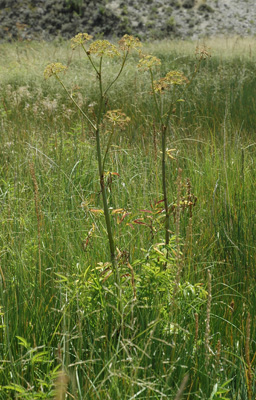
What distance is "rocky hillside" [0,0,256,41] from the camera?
2214cm

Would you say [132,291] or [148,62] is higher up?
[148,62]

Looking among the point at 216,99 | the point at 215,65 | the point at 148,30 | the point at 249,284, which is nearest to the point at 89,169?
the point at 249,284

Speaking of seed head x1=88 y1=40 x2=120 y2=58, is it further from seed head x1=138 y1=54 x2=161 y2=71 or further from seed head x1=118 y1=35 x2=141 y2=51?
seed head x1=138 y1=54 x2=161 y2=71

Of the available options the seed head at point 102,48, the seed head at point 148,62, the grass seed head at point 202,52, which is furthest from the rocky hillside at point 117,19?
the seed head at point 102,48

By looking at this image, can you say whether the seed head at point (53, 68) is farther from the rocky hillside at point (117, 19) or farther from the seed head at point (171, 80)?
the rocky hillside at point (117, 19)

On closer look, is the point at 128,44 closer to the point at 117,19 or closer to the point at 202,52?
the point at 202,52

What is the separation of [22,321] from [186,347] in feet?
1.78

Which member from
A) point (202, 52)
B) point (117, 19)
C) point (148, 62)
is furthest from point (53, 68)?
point (117, 19)

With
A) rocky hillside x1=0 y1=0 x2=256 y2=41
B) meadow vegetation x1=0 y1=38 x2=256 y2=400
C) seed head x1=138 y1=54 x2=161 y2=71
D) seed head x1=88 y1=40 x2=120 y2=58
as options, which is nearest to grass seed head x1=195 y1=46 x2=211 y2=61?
meadow vegetation x1=0 y1=38 x2=256 y2=400

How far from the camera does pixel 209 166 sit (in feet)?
8.95

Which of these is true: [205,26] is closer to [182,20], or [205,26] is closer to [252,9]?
[182,20]

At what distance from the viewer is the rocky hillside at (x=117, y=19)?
72.6 ft

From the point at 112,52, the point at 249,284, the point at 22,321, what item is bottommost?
the point at 249,284

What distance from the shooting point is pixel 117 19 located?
2248cm
